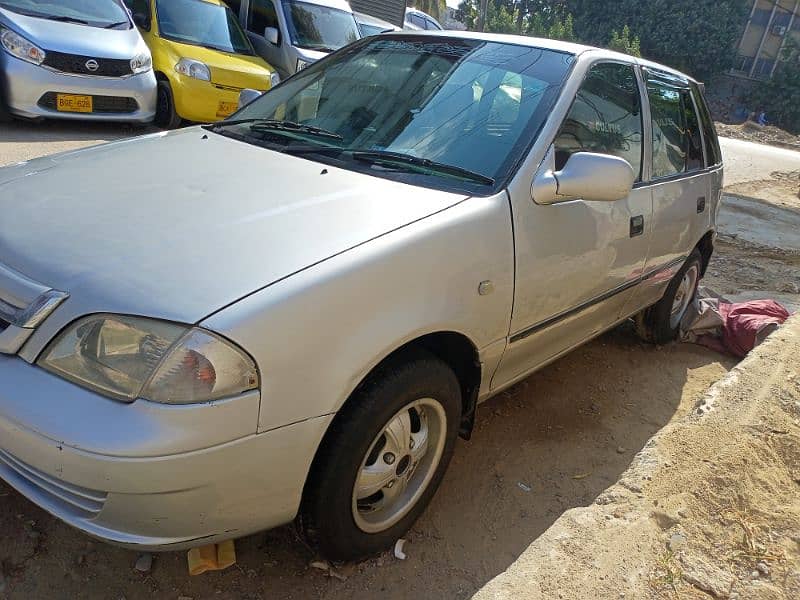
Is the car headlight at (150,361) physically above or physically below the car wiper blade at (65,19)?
above

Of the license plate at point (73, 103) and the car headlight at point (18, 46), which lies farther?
the license plate at point (73, 103)

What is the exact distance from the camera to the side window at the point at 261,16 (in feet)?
30.3

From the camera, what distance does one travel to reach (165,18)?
26.0 ft

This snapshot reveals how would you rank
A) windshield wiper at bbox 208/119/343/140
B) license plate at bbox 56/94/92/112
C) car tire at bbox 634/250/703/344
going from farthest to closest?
license plate at bbox 56/94/92/112 → car tire at bbox 634/250/703/344 → windshield wiper at bbox 208/119/343/140

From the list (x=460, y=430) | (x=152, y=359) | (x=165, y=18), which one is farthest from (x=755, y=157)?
(x=152, y=359)

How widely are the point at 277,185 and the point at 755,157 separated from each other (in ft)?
64.2

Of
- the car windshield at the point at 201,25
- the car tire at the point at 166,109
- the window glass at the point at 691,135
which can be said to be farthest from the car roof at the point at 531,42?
the car windshield at the point at 201,25

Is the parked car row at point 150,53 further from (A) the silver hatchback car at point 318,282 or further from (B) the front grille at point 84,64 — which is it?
(A) the silver hatchback car at point 318,282

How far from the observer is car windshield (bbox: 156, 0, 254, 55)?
793cm

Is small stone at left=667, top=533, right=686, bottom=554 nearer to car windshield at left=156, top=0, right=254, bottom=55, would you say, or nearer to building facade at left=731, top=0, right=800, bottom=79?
car windshield at left=156, top=0, right=254, bottom=55

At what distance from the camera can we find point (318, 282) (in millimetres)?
1709

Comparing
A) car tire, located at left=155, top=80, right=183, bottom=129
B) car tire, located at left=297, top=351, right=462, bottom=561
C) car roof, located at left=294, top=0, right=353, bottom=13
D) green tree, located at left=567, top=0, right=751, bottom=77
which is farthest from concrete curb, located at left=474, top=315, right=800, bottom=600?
green tree, located at left=567, top=0, right=751, bottom=77

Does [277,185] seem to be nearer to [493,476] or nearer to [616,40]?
[493,476]

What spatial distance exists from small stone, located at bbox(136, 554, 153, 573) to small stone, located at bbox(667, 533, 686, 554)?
5.78 feet
